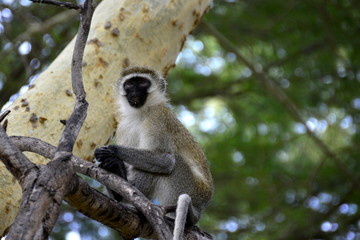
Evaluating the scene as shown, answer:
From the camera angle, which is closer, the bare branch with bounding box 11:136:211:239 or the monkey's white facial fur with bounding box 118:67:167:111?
the bare branch with bounding box 11:136:211:239

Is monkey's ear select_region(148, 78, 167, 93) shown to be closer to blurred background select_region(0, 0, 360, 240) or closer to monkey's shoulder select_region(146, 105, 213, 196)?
monkey's shoulder select_region(146, 105, 213, 196)

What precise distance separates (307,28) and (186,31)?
423 cm

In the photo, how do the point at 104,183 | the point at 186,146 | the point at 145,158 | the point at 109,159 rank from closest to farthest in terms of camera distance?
the point at 104,183 → the point at 109,159 → the point at 145,158 → the point at 186,146

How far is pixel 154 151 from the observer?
5.30 meters

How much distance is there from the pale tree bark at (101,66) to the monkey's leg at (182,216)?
107 centimetres

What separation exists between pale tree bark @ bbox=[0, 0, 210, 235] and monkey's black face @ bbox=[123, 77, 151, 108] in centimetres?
20

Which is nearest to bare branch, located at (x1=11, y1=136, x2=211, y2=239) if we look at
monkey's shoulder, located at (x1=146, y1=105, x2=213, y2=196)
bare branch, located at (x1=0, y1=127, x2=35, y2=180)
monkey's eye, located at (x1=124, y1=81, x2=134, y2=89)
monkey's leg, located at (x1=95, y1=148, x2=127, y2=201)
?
bare branch, located at (x1=0, y1=127, x2=35, y2=180)

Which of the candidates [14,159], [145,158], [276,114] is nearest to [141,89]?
[145,158]

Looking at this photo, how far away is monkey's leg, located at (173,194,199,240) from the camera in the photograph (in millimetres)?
3922

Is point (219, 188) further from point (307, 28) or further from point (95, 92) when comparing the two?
point (95, 92)

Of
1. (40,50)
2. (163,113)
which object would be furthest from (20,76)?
(163,113)

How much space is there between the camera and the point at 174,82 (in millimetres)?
10930

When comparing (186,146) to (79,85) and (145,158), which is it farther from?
(79,85)

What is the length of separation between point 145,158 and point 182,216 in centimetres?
115
